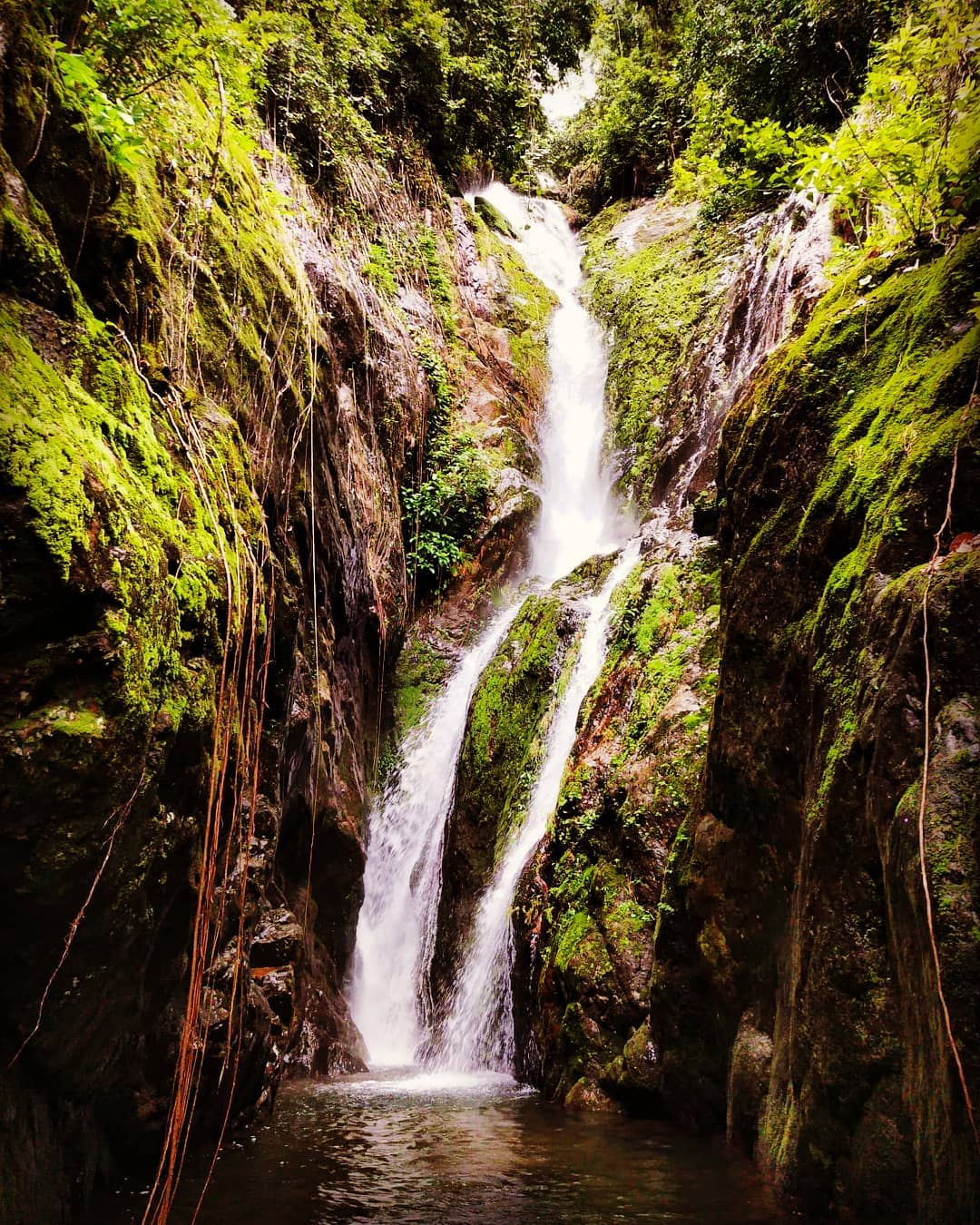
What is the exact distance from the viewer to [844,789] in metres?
3.07

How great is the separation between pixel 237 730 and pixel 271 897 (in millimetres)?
3304

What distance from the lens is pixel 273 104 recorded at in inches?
410

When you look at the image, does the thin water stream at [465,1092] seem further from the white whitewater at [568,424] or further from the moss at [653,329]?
the moss at [653,329]

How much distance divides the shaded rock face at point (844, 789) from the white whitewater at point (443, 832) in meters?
3.22

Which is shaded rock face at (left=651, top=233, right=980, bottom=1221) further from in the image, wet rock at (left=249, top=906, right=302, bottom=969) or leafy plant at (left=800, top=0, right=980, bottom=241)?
wet rock at (left=249, top=906, right=302, bottom=969)

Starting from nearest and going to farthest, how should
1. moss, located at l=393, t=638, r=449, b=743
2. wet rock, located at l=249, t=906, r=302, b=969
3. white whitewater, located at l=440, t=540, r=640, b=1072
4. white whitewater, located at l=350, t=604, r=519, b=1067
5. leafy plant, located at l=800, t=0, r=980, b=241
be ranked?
leafy plant, located at l=800, t=0, r=980, b=241, wet rock, located at l=249, t=906, r=302, b=969, white whitewater, located at l=440, t=540, r=640, b=1072, white whitewater, located at l=350, t=604, r=519, b=1067, moss, located at l=393, t=638, r=449, b=743

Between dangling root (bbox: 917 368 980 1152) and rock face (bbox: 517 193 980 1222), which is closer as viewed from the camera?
dangling root (bbox: 917 368 980 1152)

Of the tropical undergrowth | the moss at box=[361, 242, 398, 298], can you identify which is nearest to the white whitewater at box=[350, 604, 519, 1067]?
the moss at box=[361, 242, 398, 298]

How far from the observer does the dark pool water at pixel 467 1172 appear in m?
3.51

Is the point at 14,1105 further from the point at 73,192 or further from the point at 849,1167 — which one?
the point at 73,192

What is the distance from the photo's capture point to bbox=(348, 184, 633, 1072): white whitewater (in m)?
8.25

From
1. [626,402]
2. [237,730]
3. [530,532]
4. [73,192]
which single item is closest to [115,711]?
[237,730]

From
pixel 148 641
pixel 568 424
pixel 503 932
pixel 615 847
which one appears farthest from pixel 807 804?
pixel 568 424

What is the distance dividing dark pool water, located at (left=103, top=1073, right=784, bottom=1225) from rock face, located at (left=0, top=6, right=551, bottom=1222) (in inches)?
17.5
